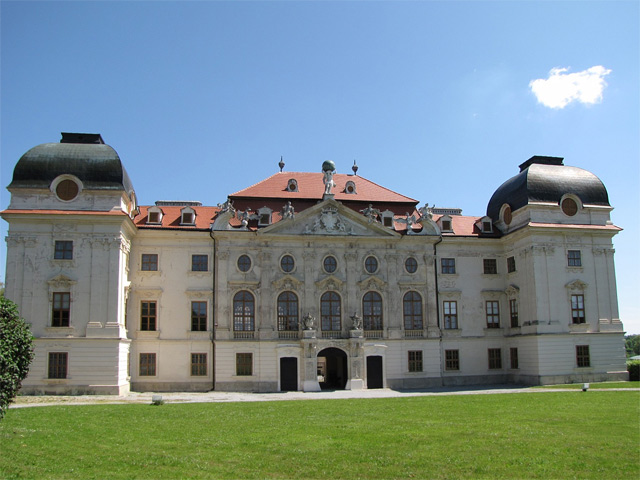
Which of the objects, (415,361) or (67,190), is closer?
(67,190)

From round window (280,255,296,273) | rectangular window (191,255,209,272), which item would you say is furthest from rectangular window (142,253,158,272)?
round window (280,255,296,273)

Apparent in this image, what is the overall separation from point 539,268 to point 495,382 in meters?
9.24

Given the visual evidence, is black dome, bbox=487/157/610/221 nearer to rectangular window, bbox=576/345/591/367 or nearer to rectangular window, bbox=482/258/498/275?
rectangular window, bbox=482/258/498/275

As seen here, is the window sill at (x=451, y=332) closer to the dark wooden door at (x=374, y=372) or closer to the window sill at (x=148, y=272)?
the dark wooden door at (x=374, y=372)

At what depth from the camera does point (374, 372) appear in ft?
140

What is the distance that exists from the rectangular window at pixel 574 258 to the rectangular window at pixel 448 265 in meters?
8.30

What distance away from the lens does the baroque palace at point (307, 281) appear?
38.0 m

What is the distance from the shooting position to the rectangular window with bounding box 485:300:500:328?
45906 mm

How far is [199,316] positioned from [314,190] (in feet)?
42.5

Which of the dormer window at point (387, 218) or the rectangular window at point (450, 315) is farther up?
the dormer window at point (387, 218)

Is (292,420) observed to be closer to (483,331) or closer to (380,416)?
(380,416)

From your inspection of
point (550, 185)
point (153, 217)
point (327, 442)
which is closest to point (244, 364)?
point (153, 217)

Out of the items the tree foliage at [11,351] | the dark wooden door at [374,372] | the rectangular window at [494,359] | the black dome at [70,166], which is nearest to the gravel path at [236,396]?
the dark wooden door at [374,372]

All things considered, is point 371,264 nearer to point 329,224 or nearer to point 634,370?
point 329,224
